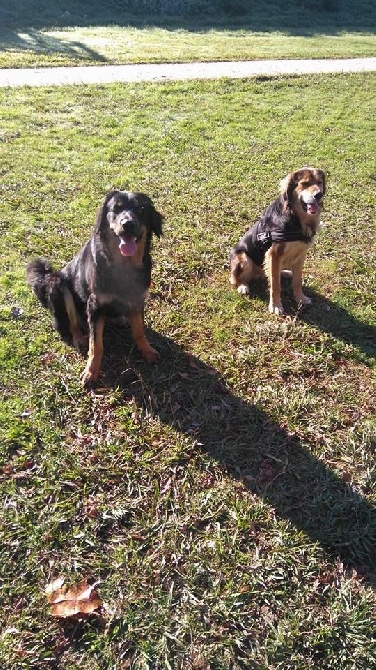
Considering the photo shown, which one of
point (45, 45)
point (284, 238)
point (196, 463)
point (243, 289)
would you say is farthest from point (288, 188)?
point (45, 45)

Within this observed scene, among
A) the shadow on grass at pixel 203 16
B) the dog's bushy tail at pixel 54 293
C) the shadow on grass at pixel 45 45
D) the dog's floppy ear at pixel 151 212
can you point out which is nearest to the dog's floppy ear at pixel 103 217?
the dog's floppy ear at pixel 151 212

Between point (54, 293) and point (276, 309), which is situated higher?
point (54, 293)

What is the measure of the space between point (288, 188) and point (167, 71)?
12607 mm

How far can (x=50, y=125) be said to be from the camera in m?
10.3

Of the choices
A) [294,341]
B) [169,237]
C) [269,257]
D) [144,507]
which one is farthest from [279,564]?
[169,237]

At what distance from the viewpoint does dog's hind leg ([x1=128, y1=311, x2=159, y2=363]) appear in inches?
171

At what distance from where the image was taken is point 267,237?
5156 mm

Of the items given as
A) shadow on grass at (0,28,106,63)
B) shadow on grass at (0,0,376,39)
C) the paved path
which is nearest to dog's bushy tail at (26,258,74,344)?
the paved path

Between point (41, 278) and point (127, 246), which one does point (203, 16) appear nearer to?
point (41, 278)

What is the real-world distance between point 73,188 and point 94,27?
743 inches

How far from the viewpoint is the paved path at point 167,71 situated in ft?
44.1

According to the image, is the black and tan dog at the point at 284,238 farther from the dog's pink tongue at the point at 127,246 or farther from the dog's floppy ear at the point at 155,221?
the dog's pink tongue at the point at 127,246

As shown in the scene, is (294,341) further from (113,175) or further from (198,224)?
(113,175)

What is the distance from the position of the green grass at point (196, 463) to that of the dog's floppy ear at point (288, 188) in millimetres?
1120
